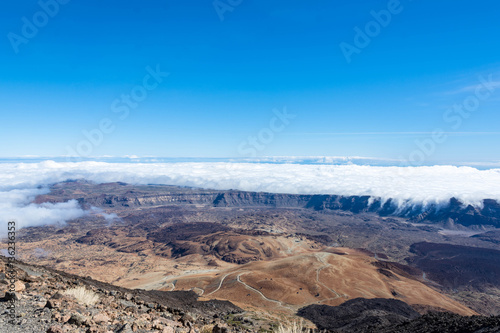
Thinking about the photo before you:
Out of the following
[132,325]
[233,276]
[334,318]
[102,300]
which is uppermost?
[132,325]

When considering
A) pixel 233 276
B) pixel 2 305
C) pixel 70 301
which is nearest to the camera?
pixel 2 305

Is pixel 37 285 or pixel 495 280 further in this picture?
pixel 495 280

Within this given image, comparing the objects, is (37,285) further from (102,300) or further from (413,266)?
(413,266)

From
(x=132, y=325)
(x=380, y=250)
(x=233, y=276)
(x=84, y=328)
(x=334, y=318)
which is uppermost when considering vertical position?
(x=84, y=328)

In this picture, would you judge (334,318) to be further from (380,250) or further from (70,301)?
(380,250)

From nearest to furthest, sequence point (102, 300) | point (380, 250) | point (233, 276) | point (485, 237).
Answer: point (102, 300)
point (233, 276)
point (380, 250)
point (485, 237)

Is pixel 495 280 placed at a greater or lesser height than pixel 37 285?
lesser

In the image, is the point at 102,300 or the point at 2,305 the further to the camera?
the point at 102,300

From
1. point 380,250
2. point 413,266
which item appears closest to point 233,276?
point 413,266

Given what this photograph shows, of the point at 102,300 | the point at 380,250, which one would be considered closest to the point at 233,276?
the point at 102,300
